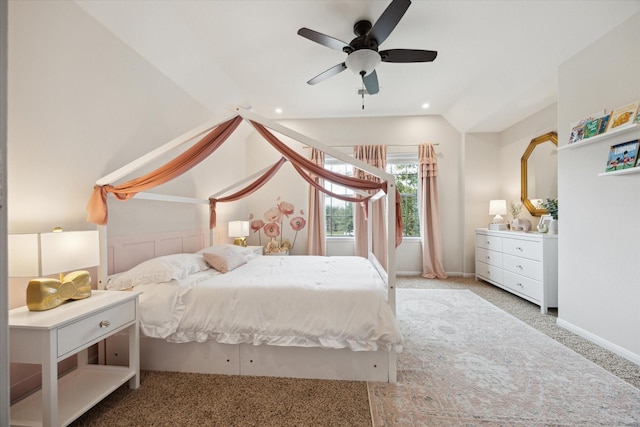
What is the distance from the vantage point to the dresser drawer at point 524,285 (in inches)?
125

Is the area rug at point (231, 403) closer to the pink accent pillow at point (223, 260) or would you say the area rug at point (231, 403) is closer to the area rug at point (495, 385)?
the area rug at point (495, 385)

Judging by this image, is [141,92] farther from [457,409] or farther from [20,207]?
[457,409]

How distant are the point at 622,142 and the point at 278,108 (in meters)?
4.10

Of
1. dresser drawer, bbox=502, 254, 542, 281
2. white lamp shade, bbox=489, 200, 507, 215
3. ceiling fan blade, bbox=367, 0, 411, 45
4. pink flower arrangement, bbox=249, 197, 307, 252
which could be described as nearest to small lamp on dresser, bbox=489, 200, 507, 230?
white lamp shade, bbox=489, 200, 507, 215

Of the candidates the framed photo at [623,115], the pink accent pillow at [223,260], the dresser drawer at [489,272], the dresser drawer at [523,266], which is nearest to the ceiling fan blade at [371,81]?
the framed photo at [623,115]

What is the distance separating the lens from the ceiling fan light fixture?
2.33 meters

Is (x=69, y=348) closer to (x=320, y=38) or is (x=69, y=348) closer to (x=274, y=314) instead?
(x=274, y=314)

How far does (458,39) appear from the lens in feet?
9.09

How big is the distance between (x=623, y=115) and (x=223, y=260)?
11.5ft

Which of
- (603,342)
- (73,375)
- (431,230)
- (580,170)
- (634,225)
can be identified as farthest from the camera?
(431,230)

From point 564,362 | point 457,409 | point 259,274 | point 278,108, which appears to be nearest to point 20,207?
point 259,274

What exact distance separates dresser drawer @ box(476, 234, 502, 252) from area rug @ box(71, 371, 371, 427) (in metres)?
3.29

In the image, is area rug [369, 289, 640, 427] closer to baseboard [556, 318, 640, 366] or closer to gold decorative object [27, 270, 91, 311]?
baseboard [556, 318, 640, 366]

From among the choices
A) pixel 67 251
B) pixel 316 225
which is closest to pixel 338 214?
pixel 316 225
